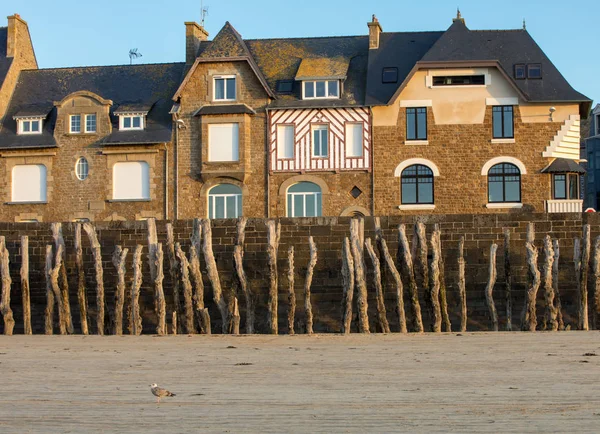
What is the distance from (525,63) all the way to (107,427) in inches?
1149

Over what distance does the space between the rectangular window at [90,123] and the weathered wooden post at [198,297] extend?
17.2 meters

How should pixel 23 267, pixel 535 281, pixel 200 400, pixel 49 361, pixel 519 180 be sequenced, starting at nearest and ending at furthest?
pixel 200 400
pixel 49 361
pixel 535 281
pixel 23 267
pixel 519 180

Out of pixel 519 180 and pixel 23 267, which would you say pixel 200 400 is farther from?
pixel 519 180

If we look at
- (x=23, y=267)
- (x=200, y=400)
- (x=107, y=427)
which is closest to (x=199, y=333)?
(x=23, y=267)

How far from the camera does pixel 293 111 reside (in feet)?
115

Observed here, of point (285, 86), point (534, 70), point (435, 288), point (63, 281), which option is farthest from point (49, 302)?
point (534, 70)

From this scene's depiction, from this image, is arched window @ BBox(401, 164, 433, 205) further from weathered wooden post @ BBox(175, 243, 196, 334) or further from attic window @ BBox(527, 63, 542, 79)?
weathered wooden post @ BBox(175, 243, 196, 334)

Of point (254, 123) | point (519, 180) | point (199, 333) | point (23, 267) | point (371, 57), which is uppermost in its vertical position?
point (371, 57)

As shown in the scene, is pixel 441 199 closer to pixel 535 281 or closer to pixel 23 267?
pixel 535 281

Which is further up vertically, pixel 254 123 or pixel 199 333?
pixel 254 123

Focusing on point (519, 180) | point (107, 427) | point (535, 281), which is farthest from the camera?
point (519, 180)

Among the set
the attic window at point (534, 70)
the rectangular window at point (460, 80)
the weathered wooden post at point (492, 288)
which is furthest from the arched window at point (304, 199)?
the weathered wooden post at point (492, 288)

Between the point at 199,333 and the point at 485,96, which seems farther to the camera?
the point at 485,96

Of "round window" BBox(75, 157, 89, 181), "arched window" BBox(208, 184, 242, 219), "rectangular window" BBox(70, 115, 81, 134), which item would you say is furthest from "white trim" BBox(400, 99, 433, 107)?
"rectangular window" BBox(70, 115, 81, 134)
